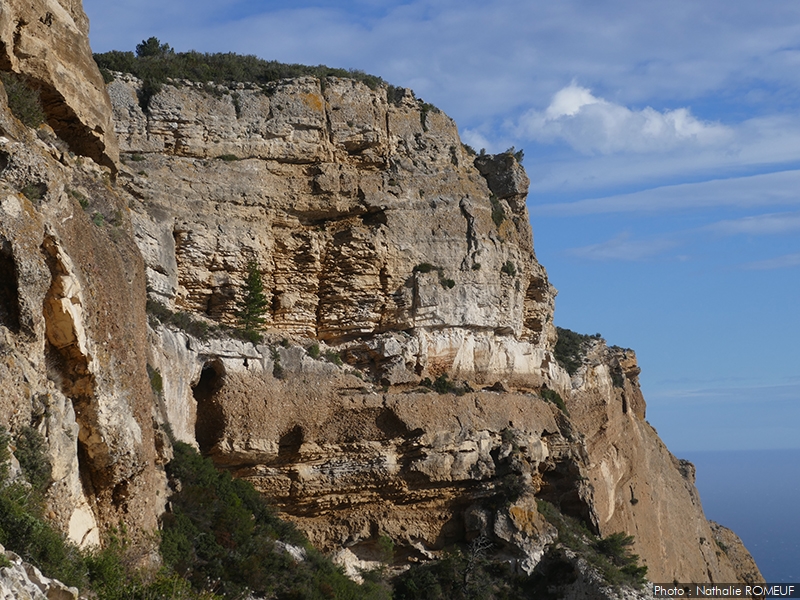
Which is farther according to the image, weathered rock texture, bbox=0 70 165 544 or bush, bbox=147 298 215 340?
bush, bbox=147 298 215 340

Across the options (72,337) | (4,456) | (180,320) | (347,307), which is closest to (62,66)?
(72,337)

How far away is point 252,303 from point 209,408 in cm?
343

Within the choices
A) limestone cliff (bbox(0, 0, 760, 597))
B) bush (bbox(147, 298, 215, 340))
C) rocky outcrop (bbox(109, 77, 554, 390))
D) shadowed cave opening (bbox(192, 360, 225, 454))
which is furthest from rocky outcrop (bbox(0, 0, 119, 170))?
shadowed cave opening (bbox(192, 360, 225, 454))

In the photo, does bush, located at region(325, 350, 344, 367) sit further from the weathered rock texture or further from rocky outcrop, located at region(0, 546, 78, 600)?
rocky outcrop, located at region(0, 546, 78, 600)

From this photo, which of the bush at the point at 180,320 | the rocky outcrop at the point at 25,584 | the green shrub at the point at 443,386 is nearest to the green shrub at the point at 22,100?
the bush at the point at 180,320

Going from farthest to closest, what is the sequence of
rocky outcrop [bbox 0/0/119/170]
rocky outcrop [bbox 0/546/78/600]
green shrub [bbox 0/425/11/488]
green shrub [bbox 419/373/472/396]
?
green shrub [bbox 419/373/472/396]
rocky outcrop [bbox 0/0/119/170]
green shrub [bbox 0/425/11/488]
rocky outcrop [bbox 0/546/78/600]

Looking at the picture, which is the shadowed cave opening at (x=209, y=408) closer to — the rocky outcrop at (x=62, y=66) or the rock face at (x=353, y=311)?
the rock face at (x=353, y=311)

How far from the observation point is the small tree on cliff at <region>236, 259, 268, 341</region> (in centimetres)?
2895

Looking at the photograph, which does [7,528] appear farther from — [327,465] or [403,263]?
[403,263]

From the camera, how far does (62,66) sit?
2005 cm

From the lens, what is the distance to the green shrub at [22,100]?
57.8 ft

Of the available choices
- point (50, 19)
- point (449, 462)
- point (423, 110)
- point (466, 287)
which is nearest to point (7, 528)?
point (50, 19)

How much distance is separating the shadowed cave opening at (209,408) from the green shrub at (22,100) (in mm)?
10313

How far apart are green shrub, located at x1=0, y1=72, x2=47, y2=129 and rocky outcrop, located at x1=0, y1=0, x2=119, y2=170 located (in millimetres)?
366
